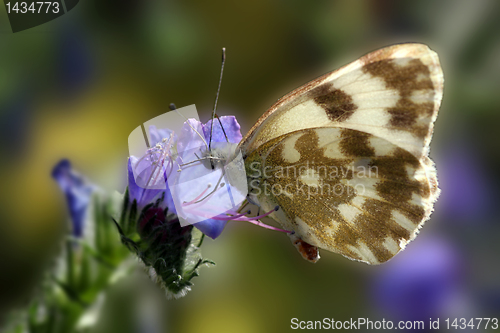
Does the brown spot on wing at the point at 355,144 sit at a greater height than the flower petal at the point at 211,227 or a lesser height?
greater

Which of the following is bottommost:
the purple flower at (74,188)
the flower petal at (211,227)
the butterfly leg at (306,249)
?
the butterfly leg at (306,249)

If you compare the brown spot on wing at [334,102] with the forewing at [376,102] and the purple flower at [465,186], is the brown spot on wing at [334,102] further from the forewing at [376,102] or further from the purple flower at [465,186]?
the purple flower at [465,186]

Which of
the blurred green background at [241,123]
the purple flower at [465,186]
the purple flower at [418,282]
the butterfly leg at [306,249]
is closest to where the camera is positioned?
the butterfly leg at [306,249]

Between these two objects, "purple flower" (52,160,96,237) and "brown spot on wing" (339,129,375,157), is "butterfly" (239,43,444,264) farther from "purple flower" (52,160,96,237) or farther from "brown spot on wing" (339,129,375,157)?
"purple flower" (52,160,96,237)

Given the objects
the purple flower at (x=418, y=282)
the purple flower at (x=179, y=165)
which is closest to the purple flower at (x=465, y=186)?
the purple flower at (x=418, y=282)

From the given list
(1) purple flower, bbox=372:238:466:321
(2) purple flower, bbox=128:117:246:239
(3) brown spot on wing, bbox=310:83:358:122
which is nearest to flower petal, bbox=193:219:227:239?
(2) purple flower, bbox=128:117:246:239

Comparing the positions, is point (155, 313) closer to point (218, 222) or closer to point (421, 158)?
point (218, 222)

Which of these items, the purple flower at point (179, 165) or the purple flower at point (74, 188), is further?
the purple flower at point (74, 188)

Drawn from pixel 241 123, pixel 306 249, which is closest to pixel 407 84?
pixel 306 249
